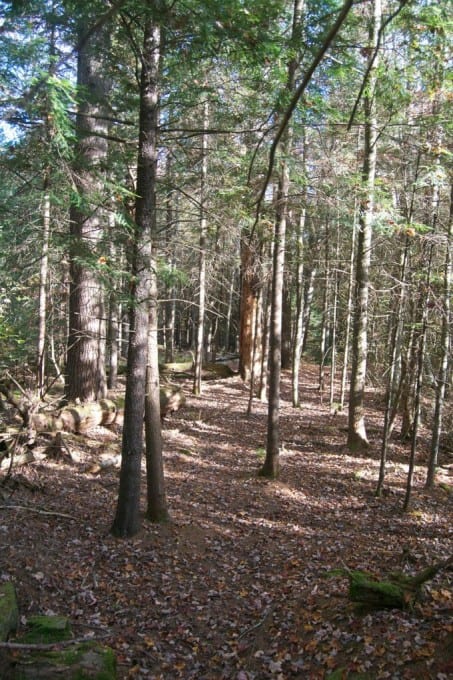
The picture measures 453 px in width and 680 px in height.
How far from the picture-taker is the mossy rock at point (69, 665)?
12.8 ft

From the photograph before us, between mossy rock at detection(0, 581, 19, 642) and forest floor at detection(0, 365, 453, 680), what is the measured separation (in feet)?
1.77

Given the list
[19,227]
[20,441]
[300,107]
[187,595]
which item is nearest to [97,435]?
[20,441]

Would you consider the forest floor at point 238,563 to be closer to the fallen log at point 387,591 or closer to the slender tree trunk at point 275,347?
the fallen log at point 387,591

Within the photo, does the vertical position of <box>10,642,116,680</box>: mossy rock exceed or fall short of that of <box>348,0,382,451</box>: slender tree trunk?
it falls short

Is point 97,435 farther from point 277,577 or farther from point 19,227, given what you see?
point 277,577

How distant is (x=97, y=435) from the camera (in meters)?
11.3

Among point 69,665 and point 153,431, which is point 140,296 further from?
point 69,665

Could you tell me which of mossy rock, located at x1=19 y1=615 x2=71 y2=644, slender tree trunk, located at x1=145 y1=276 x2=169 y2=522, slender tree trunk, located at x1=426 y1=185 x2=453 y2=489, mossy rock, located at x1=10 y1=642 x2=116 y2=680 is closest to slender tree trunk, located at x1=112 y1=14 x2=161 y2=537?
slender tree trunk, located at x1=145 y1=276 x2=169 y2=522

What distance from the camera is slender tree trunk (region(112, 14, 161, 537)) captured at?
683 centimetres

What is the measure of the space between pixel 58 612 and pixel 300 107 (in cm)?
715

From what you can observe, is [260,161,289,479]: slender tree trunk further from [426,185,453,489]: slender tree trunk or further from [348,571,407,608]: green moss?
[348,571,407,608]: green moss

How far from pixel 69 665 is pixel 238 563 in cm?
335

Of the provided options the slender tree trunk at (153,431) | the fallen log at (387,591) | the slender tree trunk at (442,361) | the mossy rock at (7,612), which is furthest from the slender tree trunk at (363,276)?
the mossy rock at (7,612)

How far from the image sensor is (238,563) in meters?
6.99
